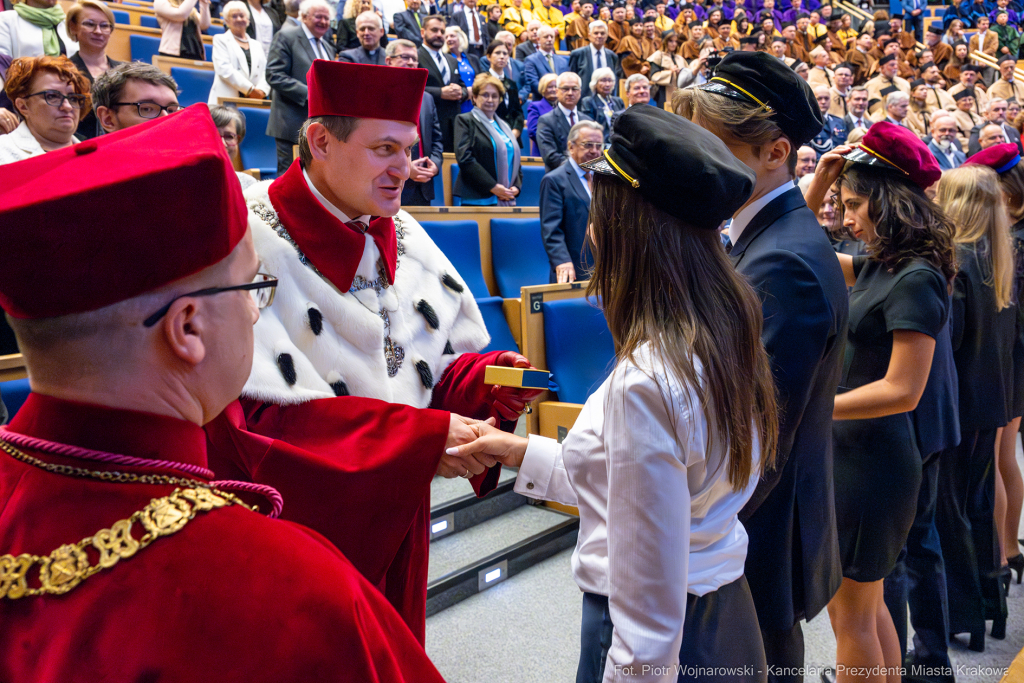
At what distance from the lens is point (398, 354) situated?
1.71m

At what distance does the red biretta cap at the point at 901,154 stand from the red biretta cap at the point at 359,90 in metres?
1.17

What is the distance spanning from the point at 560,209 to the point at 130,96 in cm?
258

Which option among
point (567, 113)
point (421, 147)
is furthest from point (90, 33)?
point (567, 113)

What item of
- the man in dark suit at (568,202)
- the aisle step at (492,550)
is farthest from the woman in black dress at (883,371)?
the man in dark suit at (568,202)

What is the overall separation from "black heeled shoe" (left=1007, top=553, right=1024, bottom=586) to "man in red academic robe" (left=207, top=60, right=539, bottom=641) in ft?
8.74

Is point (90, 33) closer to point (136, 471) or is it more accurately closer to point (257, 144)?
point (257, 144)

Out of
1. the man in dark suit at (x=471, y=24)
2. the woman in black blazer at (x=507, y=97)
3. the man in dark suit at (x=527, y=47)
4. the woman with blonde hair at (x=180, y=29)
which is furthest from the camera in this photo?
the man in dark suit at (x=527, y=47)

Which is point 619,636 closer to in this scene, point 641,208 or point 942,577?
point 641,208

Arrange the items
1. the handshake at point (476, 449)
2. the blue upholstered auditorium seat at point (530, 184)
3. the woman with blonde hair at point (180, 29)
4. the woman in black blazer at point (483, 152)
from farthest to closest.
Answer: the blue upholstered auditorium seat at point (530, 184)
the woman with blonde hair at point (180, 29)
the woman in black blazer at point (483, 152)
the handshake at point (476, 449)

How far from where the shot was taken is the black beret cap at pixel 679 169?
1.02 metres

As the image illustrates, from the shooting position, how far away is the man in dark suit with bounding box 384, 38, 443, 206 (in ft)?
16.0

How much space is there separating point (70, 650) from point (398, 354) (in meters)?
1.13

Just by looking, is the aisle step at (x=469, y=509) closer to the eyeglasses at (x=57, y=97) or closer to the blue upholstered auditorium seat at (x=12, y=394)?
the blue upholstered auditorium seat at (x=12, y=394)

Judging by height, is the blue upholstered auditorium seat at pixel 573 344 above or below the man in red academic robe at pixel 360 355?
below
